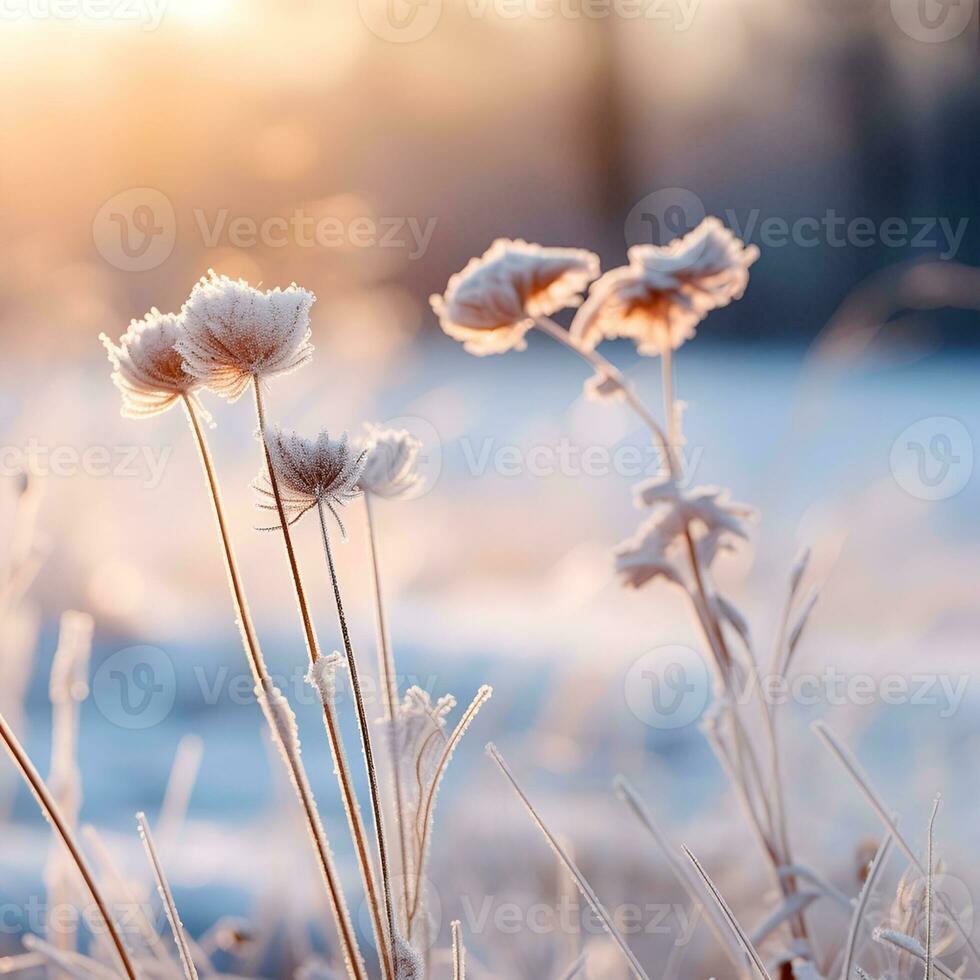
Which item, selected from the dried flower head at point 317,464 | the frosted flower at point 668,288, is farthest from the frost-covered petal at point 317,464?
the frosted flower at point 668,288

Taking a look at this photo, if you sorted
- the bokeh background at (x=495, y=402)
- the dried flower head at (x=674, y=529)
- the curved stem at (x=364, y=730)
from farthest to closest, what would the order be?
the bokeh background at (x=495, y=402), the dried flower head at (x=674, y=529), the curved stem at (x=364, y=730)

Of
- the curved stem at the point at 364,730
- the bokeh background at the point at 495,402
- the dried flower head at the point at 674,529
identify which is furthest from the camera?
the bokeh background at the point at 495,402

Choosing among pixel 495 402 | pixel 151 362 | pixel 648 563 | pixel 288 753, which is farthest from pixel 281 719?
pixel 495 402

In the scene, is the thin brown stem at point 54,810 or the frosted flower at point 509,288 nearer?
the thin brown stem at point 54,810

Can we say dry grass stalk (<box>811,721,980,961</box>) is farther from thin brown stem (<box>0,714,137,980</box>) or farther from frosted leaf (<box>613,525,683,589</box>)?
thin brown stem (<box>0,714,137,980</box>)

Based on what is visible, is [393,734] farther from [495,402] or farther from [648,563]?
[495,402]

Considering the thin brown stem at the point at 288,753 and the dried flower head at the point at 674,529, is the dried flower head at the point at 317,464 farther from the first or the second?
the dried flower head at the point at 674,529

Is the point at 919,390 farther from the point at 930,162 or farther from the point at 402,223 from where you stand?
the point at 402,223
